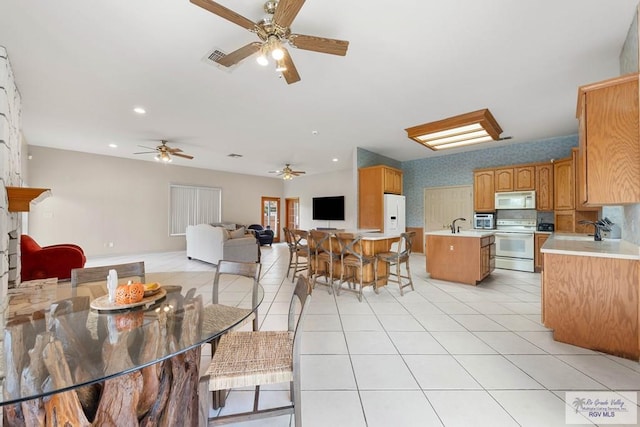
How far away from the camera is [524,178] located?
197 inches

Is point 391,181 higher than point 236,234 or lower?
higher

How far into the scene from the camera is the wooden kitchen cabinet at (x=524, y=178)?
4926 millimetres

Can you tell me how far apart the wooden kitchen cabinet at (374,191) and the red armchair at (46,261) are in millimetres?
4909

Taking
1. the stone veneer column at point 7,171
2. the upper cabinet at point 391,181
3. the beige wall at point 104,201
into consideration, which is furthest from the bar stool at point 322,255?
the beige wall at point 104,201

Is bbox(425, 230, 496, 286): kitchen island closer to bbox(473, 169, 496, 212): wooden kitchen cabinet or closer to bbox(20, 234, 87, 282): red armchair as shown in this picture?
bbox(473, 169, 496, 212): wooden kitchen cabinet

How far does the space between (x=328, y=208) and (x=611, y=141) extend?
7032 millimetres

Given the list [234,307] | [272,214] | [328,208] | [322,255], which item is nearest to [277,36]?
[234,307]

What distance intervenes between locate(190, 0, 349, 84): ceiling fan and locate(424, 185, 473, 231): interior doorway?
17.9 feet

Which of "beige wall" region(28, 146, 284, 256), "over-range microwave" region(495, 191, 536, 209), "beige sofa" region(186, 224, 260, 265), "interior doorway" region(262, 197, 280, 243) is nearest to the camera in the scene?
"over-range microwave" region(495, 191, 536, 209)

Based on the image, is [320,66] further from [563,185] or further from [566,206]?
[566,206]

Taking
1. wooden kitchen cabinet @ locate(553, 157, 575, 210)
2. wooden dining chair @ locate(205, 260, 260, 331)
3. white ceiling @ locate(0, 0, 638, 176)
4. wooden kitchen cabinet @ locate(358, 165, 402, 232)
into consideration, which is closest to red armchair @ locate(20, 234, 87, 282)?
white ceiling @ locate(0, 0, 638, 176)

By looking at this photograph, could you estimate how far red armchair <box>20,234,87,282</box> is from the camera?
10.7 ft

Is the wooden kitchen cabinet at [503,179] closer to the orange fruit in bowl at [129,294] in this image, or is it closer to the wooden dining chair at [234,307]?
the wooden dining chair at [234,307]

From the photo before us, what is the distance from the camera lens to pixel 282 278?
4.59 metres
